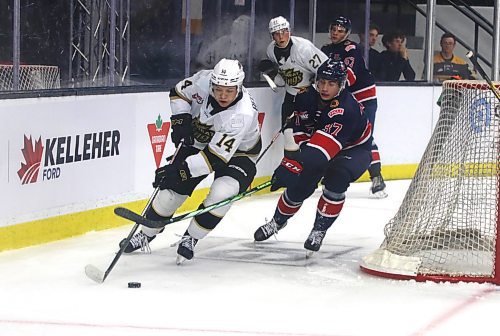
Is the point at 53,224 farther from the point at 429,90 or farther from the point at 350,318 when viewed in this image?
the point at 429,90

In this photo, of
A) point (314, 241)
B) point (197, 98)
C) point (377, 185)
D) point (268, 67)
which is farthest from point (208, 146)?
point (377, 185)

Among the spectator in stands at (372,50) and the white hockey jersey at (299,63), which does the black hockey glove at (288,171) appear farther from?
the spectator in stands at (372,50)

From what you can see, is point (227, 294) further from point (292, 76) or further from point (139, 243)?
point (292, 76)

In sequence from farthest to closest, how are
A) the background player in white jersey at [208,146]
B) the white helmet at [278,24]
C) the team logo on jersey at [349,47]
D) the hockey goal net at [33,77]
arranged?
the team logo on jersey at [349,47], the white helmet at [278,24], the hockey goal net at [33,77], the background player in white jersey at [208,146]

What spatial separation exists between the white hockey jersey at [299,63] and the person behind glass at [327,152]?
4.99 ft

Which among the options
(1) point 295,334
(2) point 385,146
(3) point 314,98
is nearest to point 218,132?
(3) point 314,98

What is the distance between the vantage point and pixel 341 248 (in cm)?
601

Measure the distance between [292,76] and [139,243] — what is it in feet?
7.71

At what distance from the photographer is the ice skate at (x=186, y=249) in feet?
17.7

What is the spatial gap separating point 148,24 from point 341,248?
203 centimetres

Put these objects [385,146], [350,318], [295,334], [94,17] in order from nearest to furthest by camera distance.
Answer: [295,334]
[350,318]
[94,17]
[385,146]

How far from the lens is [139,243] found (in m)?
5.61

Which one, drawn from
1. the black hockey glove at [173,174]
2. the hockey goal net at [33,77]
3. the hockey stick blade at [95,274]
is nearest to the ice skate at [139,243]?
the black hockey glove at [173,174]

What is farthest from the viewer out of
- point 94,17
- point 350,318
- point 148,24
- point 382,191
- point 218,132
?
point 382,191
